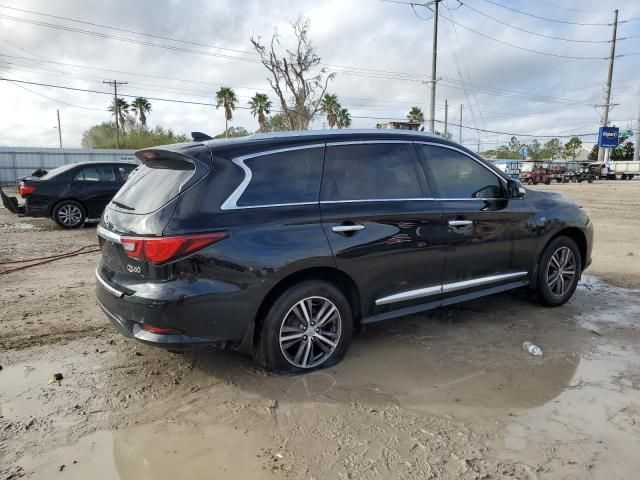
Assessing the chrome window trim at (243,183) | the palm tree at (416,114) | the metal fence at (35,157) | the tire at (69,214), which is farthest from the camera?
the palm tree at (416,114)

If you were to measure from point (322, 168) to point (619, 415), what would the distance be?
8.55ft

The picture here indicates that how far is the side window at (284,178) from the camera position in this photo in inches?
137

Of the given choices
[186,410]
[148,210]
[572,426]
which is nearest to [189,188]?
[148,210]

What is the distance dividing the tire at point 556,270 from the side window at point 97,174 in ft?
32.2

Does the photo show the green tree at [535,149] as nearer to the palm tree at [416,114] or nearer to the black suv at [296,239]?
the palm tree at [416,114]

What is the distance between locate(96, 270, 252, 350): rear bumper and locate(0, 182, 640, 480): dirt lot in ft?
1.42

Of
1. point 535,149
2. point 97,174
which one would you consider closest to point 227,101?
point 97,174

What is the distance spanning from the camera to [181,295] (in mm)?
3168

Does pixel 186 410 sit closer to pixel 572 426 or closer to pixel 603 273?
pixel 572 426

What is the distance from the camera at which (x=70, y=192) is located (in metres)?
11.2

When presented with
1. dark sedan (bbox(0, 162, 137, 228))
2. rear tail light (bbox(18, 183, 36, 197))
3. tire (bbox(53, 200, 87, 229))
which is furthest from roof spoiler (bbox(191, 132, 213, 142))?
rear tail light (bbox(18, 183, 36, 197))

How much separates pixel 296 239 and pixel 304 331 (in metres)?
0.71

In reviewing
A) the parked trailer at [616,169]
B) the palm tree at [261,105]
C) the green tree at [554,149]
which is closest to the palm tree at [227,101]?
the palm tree at [261,105]

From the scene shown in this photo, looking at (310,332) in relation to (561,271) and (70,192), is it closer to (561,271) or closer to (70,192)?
(561,271)
